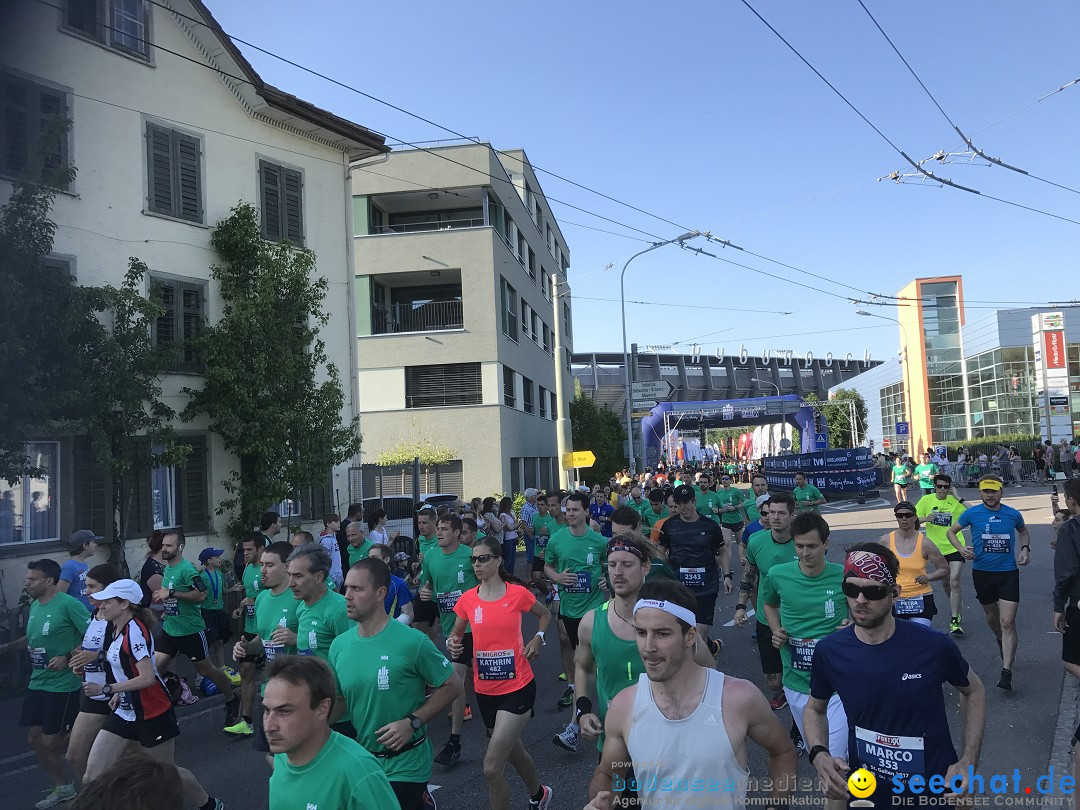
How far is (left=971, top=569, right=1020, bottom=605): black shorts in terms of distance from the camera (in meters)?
8.18

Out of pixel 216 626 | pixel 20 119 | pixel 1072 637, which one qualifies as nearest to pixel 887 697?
pixel 1072 637

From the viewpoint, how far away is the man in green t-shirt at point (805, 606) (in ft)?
17.9

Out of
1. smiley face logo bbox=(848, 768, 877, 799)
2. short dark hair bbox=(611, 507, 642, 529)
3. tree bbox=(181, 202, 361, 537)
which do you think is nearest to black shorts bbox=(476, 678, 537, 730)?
short dark hair bbox=(611, 507, 642, 529)

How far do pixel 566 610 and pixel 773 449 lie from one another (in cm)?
3941

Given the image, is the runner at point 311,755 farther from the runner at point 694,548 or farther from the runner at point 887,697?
the runner at point 694,548

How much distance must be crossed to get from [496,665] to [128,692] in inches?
93.1

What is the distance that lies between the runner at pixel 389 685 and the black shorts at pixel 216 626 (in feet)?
17.8

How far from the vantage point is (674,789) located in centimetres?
295

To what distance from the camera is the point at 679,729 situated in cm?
303

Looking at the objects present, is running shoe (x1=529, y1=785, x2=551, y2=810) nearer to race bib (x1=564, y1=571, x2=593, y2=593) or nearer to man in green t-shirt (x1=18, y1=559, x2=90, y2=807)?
race bib (x1=564, y1=571, x2=593, y2=593)

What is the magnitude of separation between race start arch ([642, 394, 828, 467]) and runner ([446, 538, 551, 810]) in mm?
31834

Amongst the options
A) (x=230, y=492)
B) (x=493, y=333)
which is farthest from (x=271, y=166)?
(x=493, y=333)

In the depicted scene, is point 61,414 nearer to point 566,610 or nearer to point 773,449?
point 566,610

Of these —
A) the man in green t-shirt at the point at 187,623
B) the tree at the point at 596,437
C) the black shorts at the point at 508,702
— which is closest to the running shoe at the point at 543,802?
the black shorts at the point at 508,702
